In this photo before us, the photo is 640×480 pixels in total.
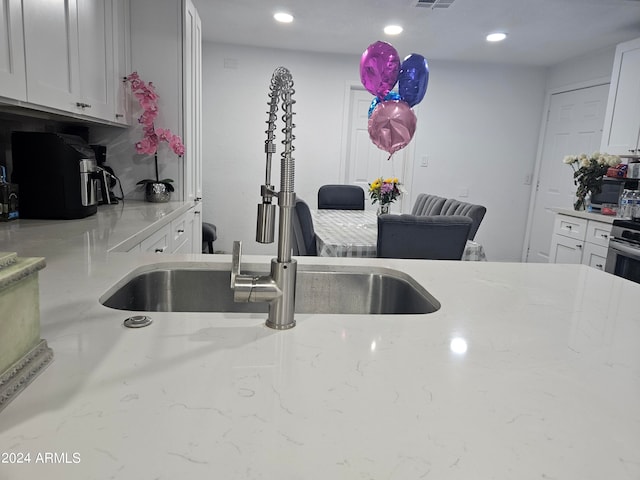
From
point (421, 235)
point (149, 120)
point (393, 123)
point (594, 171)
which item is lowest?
point (421, 235)

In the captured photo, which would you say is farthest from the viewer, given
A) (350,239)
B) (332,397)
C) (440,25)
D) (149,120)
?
(440,25)

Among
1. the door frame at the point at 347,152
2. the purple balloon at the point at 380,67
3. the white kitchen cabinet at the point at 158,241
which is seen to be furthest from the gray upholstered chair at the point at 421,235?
the door frame at the point at 347,152

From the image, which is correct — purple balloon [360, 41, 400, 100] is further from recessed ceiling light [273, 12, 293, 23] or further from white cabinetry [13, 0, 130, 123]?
white cabinetry [13, 0, 130, 123]

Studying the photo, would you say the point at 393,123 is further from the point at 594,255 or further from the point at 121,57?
the point at 594,255

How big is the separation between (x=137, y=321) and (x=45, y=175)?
150 cm

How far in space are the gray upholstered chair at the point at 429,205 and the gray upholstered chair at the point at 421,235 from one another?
1291 mm

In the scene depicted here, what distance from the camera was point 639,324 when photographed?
895 millimetres

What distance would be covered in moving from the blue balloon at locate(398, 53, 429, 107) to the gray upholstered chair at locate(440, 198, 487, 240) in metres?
0.82

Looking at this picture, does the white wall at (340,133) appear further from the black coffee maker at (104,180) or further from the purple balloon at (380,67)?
the black coffee maker at (104,180)

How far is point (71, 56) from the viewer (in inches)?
75.7

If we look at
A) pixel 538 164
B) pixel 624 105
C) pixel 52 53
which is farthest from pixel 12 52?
pixel 538 164

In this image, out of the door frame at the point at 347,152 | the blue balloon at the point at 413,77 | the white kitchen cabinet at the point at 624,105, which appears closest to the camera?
the blue balloon at the point at 413,77

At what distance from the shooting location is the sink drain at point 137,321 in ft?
2.47

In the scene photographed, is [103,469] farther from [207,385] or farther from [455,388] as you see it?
[455,388]
